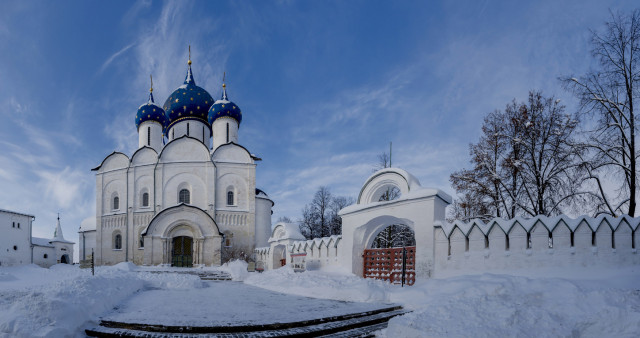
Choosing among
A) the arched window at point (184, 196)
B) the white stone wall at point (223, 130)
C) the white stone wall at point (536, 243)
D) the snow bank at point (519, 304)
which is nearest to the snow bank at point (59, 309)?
→ the snow bank at point (519, 304)

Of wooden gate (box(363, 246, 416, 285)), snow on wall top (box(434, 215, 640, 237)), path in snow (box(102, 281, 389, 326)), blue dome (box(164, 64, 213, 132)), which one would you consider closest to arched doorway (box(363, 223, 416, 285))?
wooden gate (box(363, 246, 416, 285))

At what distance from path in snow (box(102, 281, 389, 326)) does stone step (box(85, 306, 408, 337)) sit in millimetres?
141

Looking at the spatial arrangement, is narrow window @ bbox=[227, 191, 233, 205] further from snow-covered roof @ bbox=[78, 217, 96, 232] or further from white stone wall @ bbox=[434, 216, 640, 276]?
white stone wall @ bbox=[434, 216, 640, 276]

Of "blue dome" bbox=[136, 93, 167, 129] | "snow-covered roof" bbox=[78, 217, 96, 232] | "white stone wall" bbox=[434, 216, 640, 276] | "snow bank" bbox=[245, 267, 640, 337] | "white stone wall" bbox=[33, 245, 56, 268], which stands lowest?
"white stone wall" bbox=[33, 245, 56, 268]

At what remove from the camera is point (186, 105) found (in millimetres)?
33750

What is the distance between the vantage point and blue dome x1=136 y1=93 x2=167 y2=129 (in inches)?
1284

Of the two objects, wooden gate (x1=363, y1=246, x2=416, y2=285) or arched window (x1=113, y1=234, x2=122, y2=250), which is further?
arched window (x1=113, y1=234, x2=122, y2=250)

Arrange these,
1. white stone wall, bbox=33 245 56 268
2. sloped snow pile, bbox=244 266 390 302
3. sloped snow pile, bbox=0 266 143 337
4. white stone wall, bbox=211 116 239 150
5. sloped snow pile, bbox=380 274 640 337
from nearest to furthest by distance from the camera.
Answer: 1. sloped snow pile, bbox=0 266 143 337
2. sloped snow pile, bbox=380 274 640 337
3. sloped snow pile, bbox=244 266 390 302
4. white stone wall, bbox=33 245 56 268
5. white stone wall, bbox=211 116 239 150

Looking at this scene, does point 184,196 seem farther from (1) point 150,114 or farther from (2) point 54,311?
(2) point 54,311

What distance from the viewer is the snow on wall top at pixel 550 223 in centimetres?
792

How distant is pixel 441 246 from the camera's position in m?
9.78

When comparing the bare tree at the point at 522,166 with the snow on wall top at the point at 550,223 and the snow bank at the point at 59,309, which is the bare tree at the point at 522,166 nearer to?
the snow on wall top at the point at 550,223

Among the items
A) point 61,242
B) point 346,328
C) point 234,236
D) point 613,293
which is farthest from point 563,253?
point 61,242

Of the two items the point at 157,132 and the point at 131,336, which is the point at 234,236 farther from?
the point at 131,336
